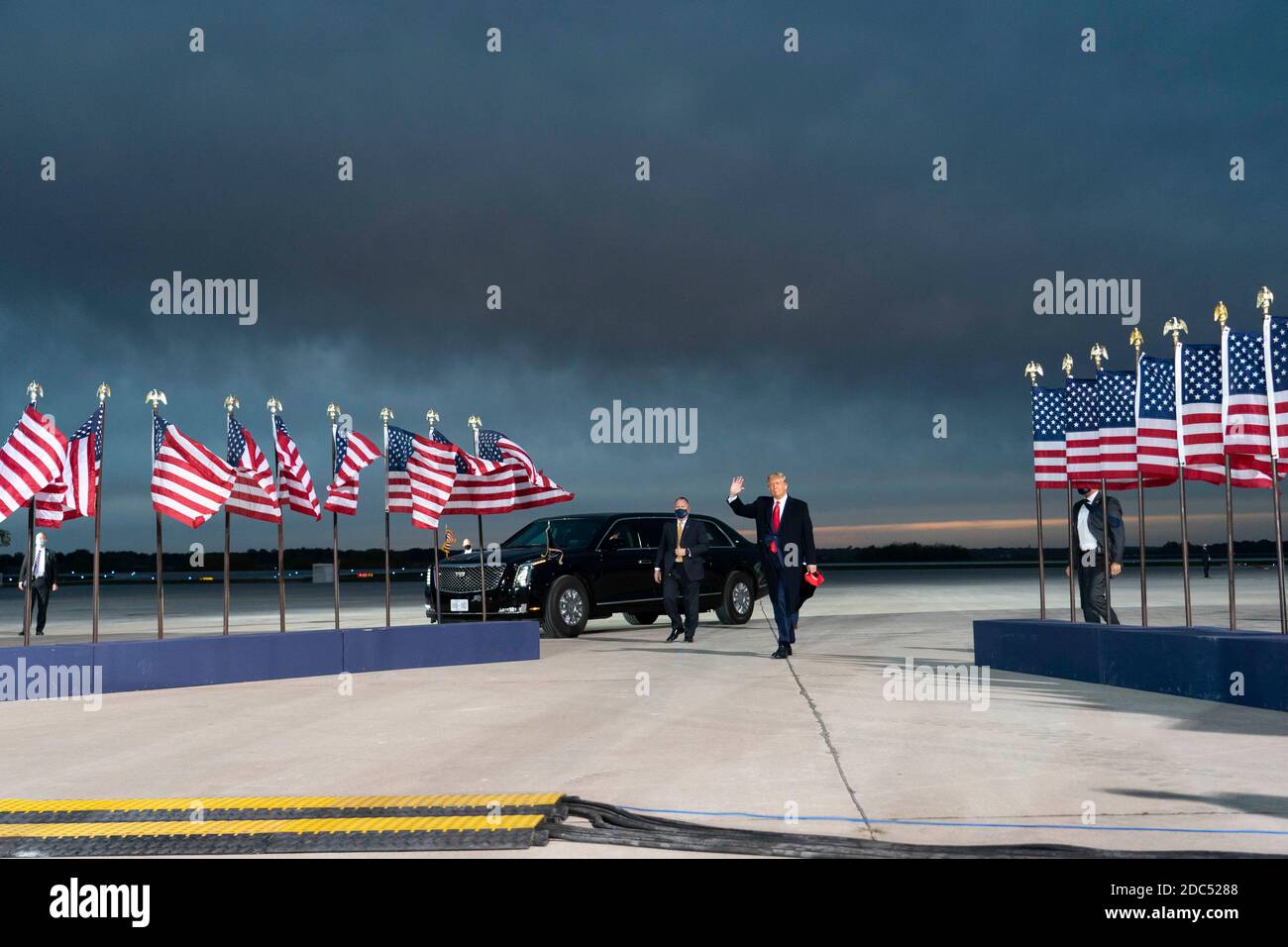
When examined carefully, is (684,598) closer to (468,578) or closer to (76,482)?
(468,578)

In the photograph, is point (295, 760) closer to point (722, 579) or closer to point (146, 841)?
point (146, 841)

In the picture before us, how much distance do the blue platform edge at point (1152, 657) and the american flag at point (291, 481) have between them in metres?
7.84

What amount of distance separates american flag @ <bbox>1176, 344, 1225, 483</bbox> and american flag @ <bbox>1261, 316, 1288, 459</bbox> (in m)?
0.68

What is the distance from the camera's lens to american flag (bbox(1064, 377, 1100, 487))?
13.0 metres

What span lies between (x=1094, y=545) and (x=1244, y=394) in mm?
3447

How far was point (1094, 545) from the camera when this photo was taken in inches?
548

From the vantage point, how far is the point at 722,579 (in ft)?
69.4

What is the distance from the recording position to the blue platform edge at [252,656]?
12414 millimetres

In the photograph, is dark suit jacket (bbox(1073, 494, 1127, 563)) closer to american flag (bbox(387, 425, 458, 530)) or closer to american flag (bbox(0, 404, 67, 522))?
american flag (bbox(387, 425, 458, 530))

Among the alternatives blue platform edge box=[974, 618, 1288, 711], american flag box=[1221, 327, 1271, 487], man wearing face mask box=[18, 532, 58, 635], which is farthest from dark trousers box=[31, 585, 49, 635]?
american flag box=[1221, 327, 1271, 487]

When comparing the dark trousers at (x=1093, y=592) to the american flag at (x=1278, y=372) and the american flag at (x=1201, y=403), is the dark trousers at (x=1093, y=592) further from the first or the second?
the american flag at (x=1278, y=372)

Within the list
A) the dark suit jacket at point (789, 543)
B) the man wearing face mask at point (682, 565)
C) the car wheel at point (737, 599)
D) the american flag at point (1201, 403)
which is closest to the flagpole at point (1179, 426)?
the american flag at point (1201, 403)
